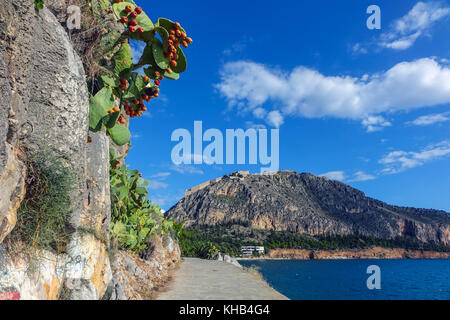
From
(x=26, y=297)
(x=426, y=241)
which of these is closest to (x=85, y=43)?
(x=26, y=297)

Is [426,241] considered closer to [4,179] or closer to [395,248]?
[395,248]

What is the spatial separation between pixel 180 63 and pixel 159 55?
338mm

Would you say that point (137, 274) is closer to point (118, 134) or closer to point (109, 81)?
point (118, 134)

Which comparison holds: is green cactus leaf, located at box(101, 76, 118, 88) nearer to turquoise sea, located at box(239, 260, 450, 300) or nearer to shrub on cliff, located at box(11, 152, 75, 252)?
shrub on cliff, located at box(11, 152, 75, 252)

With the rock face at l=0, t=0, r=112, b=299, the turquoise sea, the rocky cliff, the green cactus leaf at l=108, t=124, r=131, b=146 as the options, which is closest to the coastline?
the turquoise sea

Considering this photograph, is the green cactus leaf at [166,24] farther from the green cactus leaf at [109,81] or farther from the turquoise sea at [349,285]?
the turquoise sea at [349,285]

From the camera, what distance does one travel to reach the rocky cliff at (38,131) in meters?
2.71

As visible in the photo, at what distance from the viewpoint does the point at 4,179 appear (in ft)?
8.39

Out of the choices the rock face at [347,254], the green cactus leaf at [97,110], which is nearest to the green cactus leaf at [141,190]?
the green cactus leaf at [97,110]

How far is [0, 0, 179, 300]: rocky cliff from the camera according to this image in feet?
8.89

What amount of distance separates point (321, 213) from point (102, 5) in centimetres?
13685

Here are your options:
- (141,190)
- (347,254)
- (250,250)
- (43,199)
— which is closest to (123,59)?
(43,199)

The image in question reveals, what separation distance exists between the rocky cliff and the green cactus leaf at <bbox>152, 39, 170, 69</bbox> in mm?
1053

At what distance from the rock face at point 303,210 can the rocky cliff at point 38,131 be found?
392 ft
